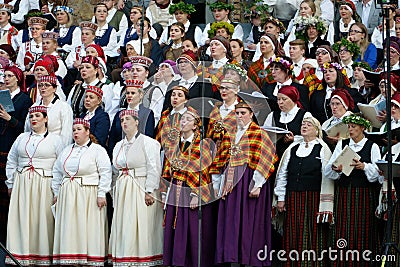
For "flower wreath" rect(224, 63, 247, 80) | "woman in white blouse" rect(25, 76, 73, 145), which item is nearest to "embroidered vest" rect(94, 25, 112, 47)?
"woman in white blouse" rect(25, 76, 73, 145)

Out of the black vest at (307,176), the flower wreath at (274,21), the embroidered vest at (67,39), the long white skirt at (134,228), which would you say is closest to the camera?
the black vest at (307,176)

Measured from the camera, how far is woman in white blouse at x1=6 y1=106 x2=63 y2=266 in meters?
11.1

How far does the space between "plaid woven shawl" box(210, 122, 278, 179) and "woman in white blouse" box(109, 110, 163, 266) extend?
23.4 inches

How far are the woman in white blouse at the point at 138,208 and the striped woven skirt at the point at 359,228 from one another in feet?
5.35

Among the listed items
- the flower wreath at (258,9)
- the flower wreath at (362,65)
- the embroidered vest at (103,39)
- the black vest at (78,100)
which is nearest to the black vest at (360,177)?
the flower wreath at (362,65)

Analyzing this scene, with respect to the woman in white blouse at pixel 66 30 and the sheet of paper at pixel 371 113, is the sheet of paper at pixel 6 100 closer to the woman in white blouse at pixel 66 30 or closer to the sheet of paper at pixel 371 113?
the woman in white blouse at pixel 66 30

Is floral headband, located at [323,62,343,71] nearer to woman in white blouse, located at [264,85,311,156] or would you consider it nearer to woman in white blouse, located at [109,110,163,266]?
woman in white blouse, located at [264,85,311,156]

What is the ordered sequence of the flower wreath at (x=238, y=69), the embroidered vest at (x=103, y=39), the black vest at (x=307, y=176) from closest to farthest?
the black vest at (x=307, y=176), the flower wreath at (x=238, y=69), the embroidered vest at (x=103, y=39)

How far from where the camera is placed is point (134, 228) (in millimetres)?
10852

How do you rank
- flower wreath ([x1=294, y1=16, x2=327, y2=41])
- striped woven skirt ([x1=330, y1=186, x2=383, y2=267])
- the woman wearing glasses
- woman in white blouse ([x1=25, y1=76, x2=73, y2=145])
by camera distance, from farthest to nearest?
flower wreath ([x1=294, y1=16, x2=327, y2=41]) < the woman wearing glasses < woman in white blouse ([x1=25, y1=76, x2=73, y2=145]) < striped woven skirt ([x1=330, y1=186, x2=383, y2=267])

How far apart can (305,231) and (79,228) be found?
2016 mm

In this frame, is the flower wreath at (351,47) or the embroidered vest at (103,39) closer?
the flower wreath at (351,47)

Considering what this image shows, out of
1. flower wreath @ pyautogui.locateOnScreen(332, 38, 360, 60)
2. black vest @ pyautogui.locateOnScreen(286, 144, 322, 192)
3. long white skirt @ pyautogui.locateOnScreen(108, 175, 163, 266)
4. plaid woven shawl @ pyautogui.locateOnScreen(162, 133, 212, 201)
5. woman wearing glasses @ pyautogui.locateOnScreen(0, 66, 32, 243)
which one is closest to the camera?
black vest @ pyautogui.locateOnScreen(286, 144, 322, 192)

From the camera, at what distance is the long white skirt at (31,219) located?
36.6 feet
